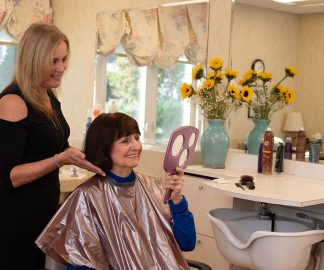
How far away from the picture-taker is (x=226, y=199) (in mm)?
2584

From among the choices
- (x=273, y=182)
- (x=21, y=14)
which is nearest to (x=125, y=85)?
(x=21, y=14)

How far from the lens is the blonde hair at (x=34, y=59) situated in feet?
5.50

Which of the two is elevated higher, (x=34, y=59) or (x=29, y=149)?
(x=34, y=59)

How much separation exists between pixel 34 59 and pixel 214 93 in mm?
1281

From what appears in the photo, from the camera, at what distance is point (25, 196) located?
5.62 feet

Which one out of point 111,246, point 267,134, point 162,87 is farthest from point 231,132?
point 111,246

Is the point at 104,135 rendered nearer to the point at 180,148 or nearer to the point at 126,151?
the point at 126,151

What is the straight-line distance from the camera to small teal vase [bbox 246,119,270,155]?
9.20ft

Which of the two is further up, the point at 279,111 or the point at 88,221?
the point at 279,111

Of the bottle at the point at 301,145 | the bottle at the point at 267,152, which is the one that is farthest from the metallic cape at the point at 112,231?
the bottle at the point at 301,145

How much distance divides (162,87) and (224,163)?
861mm

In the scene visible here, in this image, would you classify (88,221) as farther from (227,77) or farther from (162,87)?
(162,87)

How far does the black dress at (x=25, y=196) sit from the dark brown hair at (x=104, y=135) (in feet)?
0.38

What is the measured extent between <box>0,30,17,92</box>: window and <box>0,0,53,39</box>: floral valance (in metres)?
0.10
